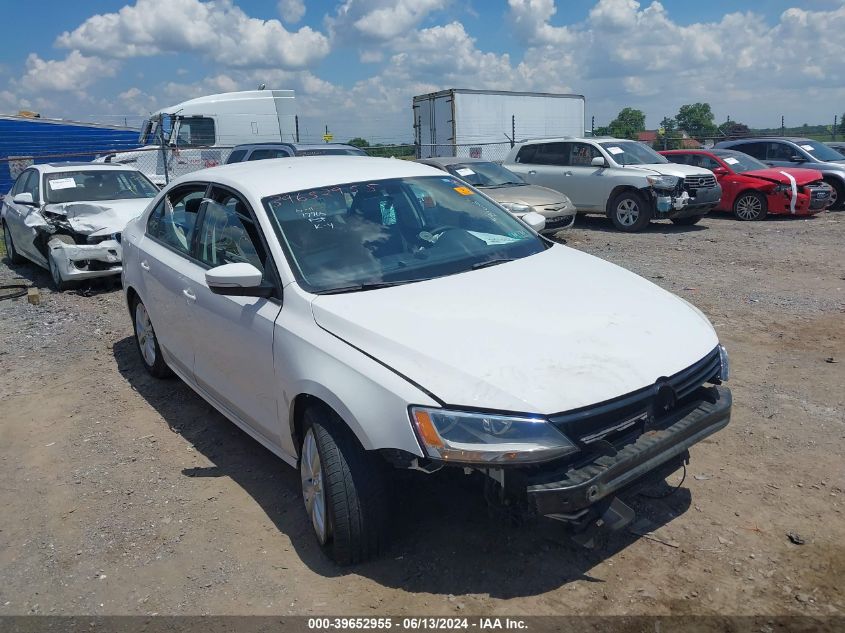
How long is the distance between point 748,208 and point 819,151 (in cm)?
373

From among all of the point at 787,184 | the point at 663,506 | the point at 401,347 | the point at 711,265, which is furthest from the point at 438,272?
the point at 787,184

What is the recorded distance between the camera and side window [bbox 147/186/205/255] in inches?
184

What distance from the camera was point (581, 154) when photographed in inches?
565

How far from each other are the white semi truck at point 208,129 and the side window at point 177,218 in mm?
12179

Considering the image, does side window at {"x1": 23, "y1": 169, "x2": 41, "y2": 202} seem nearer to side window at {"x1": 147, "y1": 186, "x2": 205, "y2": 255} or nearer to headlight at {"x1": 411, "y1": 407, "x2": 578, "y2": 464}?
side window at {"x1": 147, "y1": 186, "x2": 205, "y2": 255}

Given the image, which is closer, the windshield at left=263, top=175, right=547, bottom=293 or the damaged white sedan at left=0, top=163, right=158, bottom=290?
the windshield at left=263, top=175, right=547, bottom=293

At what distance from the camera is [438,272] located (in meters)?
3.74

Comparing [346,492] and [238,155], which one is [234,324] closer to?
[346,492]

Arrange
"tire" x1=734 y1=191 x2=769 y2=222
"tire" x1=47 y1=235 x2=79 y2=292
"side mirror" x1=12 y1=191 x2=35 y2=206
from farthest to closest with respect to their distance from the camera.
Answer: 1. "tire" x1=734 y1=191 x2=769 y2=222
2. "side mirror" x1=12 y1=191 x2=35 y2=206
3. "tire" x1=47 y1=235 x2=79 y2=292

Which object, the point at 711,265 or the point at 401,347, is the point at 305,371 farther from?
the point at 711,265

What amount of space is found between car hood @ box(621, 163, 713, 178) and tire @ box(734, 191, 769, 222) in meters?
1.06

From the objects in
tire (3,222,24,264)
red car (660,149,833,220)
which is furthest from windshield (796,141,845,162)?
tire (3,222,24,264)

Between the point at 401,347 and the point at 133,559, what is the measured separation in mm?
1739

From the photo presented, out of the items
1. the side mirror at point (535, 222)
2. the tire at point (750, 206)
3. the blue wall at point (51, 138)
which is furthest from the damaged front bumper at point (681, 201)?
the blue wall at point (51, 138)
